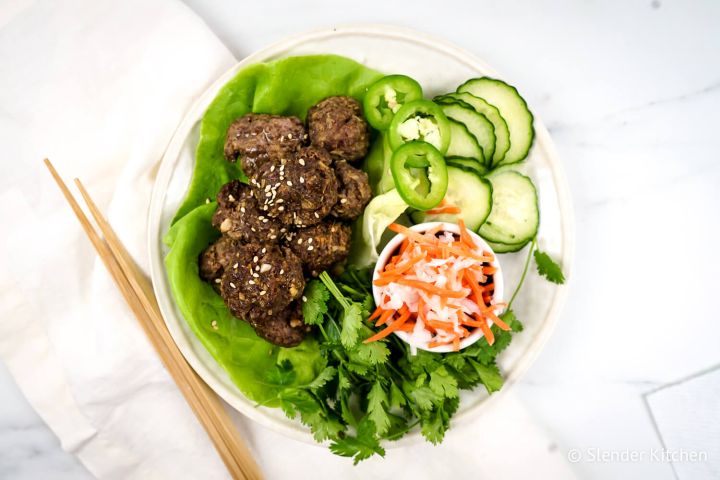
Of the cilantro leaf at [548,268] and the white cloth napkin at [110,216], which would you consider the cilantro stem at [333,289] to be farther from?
the white cloth napkin at [110,216]

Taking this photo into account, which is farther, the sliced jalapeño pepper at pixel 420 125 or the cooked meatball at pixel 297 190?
the sliced jalapeño pepper at pixel 420 125

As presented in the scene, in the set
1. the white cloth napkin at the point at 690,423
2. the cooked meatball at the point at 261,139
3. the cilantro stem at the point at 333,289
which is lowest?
the white cloth napkin at the point at 690,423

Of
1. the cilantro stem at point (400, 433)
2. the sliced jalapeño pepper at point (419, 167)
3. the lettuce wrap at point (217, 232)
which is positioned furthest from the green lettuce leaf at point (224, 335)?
the sliced jalapeño pepper at point (419, 167)

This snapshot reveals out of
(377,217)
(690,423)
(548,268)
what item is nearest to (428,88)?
(377,217)

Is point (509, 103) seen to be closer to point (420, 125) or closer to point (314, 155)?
point (420, 125)

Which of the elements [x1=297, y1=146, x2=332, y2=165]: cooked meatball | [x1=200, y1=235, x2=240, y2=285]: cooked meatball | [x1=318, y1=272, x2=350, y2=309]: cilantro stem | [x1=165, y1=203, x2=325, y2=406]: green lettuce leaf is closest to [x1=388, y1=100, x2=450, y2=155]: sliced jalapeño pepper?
[x1=297, y1=146, x2=332, y2=165]: cooked meatball

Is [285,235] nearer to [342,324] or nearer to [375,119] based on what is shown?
[342,324]
